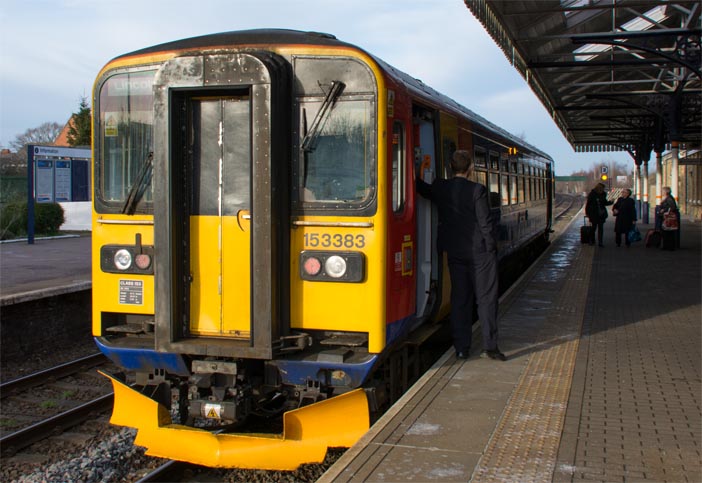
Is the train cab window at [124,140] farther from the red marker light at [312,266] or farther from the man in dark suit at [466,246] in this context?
the man in dark suit at [466,246]

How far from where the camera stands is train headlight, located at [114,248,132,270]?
5.61 meters

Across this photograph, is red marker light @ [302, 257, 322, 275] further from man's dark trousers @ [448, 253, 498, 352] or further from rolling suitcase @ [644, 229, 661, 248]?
rolling suitcase @ [644, 229, 661, 248]

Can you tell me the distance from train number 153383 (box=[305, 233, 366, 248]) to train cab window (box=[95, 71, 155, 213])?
4.14 ft

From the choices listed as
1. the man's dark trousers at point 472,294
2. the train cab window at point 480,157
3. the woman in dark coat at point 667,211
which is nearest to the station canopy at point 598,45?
the woman in dark coat at point 667,211

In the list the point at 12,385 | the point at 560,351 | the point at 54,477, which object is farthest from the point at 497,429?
the point at 12,385

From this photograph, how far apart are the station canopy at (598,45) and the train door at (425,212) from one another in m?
6.92

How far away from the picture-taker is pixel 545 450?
14.9 feet

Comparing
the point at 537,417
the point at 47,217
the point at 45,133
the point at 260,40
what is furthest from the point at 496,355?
the point at 45,133

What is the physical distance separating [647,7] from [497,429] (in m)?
13.4

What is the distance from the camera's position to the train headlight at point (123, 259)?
221 inches

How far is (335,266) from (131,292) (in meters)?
1.62

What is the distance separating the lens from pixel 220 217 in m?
5.34

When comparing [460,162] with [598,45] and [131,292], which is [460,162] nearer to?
[131,292]

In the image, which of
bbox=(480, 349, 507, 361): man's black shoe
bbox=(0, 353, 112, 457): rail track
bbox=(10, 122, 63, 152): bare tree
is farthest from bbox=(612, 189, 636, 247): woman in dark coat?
bbox=(10, 122, 63, 152): bare tree
